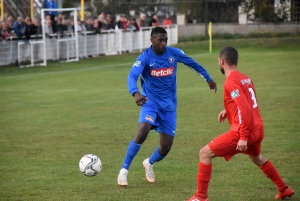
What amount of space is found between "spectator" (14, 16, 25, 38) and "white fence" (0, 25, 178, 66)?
343 mm

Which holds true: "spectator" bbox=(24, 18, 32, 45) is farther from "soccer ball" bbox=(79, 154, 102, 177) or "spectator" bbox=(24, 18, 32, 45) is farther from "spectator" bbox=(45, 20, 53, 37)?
"soccer ball" bbox=(79, 154, 102, 177)

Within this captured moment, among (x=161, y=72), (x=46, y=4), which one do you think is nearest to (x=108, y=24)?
(x=46, y=4)

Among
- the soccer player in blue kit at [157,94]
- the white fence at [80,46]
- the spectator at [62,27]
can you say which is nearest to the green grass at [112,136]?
the soccer player in blue kit at [157,94]

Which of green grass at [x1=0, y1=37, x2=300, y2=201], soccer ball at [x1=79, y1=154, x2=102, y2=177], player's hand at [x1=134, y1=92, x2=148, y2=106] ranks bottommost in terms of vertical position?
green grass at [x1=0, y1=37, x2=300, y2=201]

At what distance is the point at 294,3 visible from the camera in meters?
40.3

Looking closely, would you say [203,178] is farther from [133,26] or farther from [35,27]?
[133,26]

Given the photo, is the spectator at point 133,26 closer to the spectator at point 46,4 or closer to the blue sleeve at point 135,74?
the spectator at point 46,4

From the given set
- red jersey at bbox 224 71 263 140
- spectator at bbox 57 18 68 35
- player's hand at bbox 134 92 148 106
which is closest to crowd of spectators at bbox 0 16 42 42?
spectator at bbox 57 18 68 35

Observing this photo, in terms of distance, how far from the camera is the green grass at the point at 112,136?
26.2 ft

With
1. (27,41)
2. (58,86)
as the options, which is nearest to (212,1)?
(27,41)

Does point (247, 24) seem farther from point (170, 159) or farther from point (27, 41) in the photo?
point (170, 159)

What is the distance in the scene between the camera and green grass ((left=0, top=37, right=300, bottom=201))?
797 cm

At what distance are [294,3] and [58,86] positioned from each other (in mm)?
23578

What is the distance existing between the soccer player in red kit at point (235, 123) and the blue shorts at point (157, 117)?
1.49m
